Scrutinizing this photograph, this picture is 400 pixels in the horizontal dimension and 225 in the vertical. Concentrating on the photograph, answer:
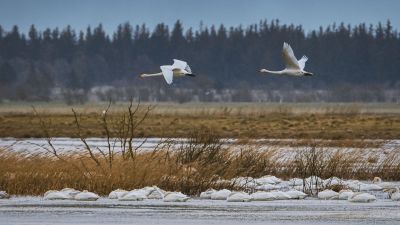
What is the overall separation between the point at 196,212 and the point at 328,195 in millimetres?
3137

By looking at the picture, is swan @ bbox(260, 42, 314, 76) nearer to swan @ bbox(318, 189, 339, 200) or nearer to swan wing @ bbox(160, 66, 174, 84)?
swan wing @ bbox(160, 66, 174, 84)

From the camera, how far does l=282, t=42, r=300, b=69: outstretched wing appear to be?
24.0 metres

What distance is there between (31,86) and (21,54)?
122 feet

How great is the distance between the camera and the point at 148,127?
4806cm

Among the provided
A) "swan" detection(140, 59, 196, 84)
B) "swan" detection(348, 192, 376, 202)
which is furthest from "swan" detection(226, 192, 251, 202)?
"swan" detection(140, 59, 196, 84)

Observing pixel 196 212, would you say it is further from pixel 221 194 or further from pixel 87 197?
pixel 87 197

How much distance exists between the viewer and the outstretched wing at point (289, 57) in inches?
947

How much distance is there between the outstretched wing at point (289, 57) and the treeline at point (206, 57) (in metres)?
91.4

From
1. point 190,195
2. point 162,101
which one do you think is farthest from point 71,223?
point 162,101

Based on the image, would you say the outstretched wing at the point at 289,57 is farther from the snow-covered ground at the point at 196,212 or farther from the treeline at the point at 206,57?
the treeline at the point at 206,57

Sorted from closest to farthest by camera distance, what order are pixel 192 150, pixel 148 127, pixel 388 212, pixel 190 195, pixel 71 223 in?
1. pixel 71 223
2. pixel 388 212
3. pixel 190 195
4. pixel 192 150
5. pixel 148 127

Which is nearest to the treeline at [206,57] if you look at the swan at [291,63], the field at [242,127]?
the field at [242,127]

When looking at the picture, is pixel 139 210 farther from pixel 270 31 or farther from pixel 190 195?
pixel 270 31

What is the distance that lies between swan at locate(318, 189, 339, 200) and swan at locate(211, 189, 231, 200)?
1.58m
